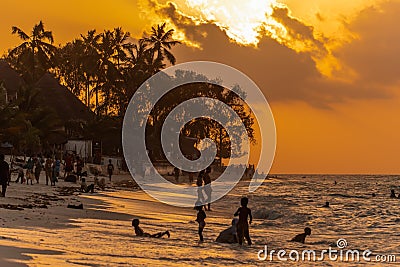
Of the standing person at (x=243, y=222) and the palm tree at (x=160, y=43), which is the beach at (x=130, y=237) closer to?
the standing person at (x=243, y=222)

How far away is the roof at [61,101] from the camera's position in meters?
68.1

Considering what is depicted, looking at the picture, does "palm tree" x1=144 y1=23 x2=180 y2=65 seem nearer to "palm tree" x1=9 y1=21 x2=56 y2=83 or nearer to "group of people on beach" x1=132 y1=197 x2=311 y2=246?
"palm tree" x1=9 y1=21 x2=56 y2=83

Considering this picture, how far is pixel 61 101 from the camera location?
69125 millimetres

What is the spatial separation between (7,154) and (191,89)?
4197 centimetres

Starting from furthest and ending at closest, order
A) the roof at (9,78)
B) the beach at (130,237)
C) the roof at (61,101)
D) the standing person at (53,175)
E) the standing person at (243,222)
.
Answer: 1. the roof at (61,101)
2. the roof at (9,78)
3. the standing person at (53,175)
4. the standing person at (243,222)
5. the beach at (130,237)

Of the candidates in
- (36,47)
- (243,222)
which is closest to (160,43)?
(36,47)

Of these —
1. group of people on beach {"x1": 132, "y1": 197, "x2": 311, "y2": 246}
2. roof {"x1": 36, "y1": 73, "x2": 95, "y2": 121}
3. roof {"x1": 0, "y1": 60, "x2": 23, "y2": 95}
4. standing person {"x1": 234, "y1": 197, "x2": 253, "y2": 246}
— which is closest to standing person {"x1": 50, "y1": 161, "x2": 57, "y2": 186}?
group of people on beach {"x1": 132, "y1": 197, "x2": 311, "y2": 246}

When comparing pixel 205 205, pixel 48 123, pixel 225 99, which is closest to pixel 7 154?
pixel 48 123

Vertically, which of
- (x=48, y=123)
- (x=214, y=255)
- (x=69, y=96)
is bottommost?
(x=214, y=255)

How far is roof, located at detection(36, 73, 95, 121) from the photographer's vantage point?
68.1 m

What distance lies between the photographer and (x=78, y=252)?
42.5 ft

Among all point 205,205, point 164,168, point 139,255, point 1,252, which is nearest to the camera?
point 1,252

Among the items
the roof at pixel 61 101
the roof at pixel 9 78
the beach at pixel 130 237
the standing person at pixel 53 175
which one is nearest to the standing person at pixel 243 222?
the beach at pixel 130 237

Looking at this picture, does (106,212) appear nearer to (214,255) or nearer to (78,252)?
(214,255)
